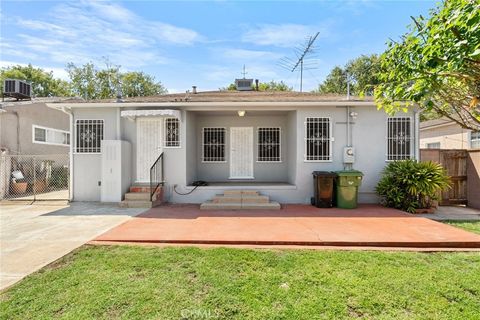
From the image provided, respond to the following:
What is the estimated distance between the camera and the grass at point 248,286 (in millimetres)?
2936

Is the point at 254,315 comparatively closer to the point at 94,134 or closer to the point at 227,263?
the point at 227,263

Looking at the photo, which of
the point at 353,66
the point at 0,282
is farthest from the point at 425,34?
the point at 353,66

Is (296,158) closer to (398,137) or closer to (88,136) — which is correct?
(398,137)

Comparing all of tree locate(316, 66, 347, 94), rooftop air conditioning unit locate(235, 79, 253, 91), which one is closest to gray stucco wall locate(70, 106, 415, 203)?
rooftop air conditioning unit locate(235, 79, 253, 91)

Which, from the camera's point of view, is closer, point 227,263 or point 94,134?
point 227,263

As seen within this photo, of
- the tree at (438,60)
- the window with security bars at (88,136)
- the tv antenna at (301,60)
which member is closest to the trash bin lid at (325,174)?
the tree at (438,60)

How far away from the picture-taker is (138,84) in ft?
102

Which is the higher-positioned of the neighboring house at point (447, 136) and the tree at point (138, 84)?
the tree at point (138, 84)

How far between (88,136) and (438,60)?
10.6 metres

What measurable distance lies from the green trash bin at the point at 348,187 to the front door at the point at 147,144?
21.2 ft

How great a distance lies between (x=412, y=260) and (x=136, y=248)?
4.74 meters

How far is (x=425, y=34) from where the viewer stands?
260 cm

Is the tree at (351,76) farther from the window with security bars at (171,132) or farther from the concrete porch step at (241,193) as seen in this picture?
the window with security bars at (171,132)

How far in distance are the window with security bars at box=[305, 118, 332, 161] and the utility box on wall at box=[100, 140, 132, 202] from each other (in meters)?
6.51
